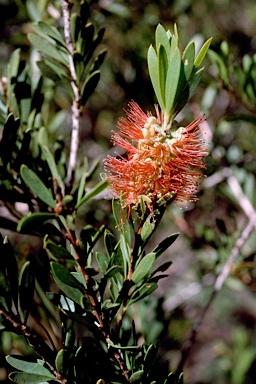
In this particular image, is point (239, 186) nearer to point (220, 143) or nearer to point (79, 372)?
point (220, 143)

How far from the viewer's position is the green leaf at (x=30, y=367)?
57 centimetres

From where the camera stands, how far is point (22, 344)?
830 mm

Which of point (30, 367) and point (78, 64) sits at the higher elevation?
point (78, 64)

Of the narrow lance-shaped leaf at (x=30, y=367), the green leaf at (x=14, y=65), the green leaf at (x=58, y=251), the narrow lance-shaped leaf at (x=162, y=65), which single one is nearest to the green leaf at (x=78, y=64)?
the green leaf at (x=14, y=65)

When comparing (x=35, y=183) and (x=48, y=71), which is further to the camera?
(x=48, y=71)

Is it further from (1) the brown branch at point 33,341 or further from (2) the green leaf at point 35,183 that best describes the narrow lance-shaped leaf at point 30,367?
(2) the green leaf at point 35,183

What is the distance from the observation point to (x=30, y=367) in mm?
579

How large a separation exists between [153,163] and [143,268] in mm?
129

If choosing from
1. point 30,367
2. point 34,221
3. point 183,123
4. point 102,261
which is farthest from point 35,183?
point 183,123

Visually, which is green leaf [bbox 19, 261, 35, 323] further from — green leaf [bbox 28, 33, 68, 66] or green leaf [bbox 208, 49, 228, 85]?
green leaf [bbox 208, 49, 228, 85]

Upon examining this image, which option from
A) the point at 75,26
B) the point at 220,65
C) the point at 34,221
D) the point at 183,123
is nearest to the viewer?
the point at 34,221

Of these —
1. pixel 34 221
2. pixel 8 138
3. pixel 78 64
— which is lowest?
pixel 34 221

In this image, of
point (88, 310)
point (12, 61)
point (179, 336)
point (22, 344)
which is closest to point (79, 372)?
point (88, 310)

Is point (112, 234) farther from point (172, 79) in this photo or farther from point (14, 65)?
point (14, 65)
